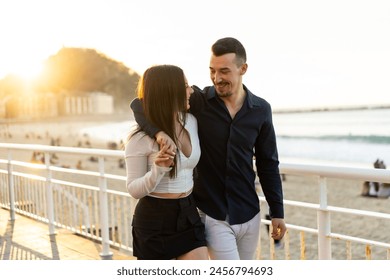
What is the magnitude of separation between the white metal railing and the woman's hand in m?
0.87

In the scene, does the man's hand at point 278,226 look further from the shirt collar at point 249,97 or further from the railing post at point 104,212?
the railing post at point 104,212

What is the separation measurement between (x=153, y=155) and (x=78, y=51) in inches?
1139

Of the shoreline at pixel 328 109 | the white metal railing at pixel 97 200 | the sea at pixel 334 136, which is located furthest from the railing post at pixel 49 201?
the shoreline at pixel 328 109

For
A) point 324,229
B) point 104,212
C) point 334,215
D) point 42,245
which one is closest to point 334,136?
point 334,215

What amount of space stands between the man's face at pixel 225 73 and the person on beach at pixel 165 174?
13 cm

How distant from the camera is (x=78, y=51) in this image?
29.7 metres

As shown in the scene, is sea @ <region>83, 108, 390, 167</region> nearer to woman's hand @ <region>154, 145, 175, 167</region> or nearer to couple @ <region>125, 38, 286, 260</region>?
couple @ <region>125, 38, 286, 260</region>

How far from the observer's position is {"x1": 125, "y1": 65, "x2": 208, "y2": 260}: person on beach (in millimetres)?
1755

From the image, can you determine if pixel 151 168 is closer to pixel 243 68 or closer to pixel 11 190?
pixel 243 68

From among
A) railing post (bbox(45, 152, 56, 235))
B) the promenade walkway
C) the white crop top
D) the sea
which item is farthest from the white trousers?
the sea

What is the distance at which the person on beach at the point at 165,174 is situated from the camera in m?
1.75

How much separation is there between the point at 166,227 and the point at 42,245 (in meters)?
3.29

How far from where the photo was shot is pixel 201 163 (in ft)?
6.47
